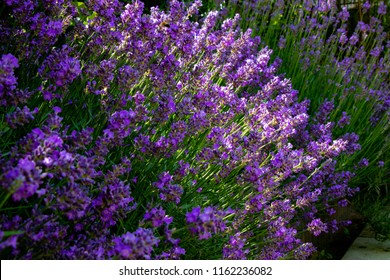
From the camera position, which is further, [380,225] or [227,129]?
[380,225]

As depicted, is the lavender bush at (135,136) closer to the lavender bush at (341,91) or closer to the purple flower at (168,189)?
the purple flower at (168,189)

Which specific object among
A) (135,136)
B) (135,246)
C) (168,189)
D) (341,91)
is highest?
(341,91)

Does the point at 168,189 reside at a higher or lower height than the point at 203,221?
higher

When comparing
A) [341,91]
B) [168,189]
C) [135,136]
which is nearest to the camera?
[168,189]

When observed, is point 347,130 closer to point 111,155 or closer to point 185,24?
point 185,24

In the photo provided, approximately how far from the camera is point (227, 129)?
2.29 m

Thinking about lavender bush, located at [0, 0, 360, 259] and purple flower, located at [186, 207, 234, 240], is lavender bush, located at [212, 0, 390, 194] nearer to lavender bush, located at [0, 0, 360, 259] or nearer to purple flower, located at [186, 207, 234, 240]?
lavender bush, located at [0, 0, 360, 259]

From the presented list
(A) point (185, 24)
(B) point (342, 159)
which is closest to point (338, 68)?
(B) point (342, 159)

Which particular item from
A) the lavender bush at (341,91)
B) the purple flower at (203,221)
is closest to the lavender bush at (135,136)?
the purple flower at (203,221)

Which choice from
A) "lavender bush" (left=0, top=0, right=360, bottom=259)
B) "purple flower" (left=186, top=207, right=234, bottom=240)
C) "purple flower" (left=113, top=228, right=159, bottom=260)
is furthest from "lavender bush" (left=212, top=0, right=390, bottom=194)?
"purple flower" (left=113, top=228, right=159, bottom=260)

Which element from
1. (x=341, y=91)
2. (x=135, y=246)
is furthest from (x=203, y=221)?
(x=341, y=91)

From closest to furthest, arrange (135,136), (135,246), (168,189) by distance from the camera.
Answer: (135,246) < (168,189) < (135,136)

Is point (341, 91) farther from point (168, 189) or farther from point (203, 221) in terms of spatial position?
point (203, 221)

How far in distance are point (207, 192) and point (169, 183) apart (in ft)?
1.61
